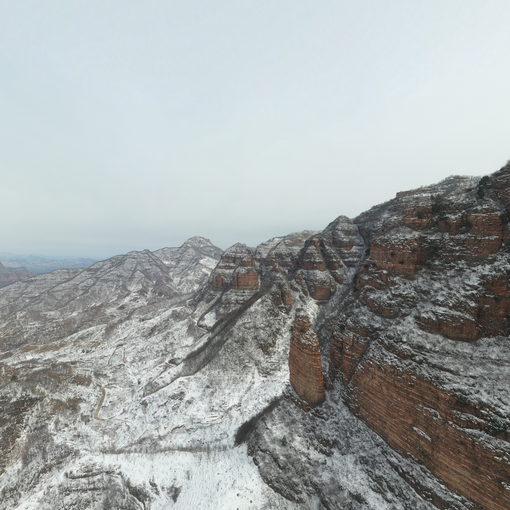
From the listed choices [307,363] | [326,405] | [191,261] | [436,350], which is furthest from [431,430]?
[191,261]

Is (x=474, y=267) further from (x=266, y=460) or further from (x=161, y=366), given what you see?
(x=161, y=366)

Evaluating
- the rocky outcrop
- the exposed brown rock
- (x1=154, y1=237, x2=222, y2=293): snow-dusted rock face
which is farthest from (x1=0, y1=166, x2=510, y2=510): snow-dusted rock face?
(x1=154, y1=237, x2=222, y2=293): snow-dusted rock face

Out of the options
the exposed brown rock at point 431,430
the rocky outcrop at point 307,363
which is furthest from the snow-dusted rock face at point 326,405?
the rocky outcrop at point 307,363

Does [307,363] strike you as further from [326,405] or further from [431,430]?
[431,430]

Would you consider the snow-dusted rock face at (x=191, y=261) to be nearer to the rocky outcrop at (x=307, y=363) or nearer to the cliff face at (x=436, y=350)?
the rocky outcrop at (x=307, y=363)

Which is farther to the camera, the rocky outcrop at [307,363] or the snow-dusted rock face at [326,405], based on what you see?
the rocky outcrop at [307,363]

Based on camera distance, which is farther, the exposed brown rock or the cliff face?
the cliff face

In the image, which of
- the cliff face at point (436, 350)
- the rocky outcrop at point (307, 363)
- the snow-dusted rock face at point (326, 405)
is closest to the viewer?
the cliff face at point (436, 350)

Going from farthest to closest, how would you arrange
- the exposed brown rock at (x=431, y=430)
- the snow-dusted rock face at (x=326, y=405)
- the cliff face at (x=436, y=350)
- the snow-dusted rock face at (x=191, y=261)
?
1. the snow-dusted rock face at (x=191, y=261)
2. the snow-dusted rock face at (x=326, y=405)
3. the cliff face at (x=436, y=350)
4. the exposed brown rock at (x=431, y=430)

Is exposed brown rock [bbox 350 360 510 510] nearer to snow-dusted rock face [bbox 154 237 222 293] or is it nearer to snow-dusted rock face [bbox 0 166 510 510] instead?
snow-dusted rock face [bbox 0 166 510 510]
